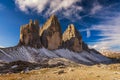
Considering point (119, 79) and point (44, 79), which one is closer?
point (119, 79)

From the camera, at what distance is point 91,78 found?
94.2 ft

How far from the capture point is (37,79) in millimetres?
28375

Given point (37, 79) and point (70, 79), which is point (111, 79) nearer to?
point (70, 79)

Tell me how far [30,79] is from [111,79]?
33.0 feet

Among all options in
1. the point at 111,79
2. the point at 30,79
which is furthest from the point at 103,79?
the point at 30,79

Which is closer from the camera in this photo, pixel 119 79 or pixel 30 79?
pixel 119 79

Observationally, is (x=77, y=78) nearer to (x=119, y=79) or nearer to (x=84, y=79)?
(x=84, y=79)

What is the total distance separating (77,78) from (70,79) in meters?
1.15

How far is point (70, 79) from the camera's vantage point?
91.3ft

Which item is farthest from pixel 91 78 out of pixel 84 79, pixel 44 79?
pixel 44 79

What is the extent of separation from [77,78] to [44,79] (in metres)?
4.12

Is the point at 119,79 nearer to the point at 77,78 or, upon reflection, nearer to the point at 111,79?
the point at 111,79

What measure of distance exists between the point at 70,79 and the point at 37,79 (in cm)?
412

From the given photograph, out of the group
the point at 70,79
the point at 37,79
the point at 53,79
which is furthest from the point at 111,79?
the point at 37,79
